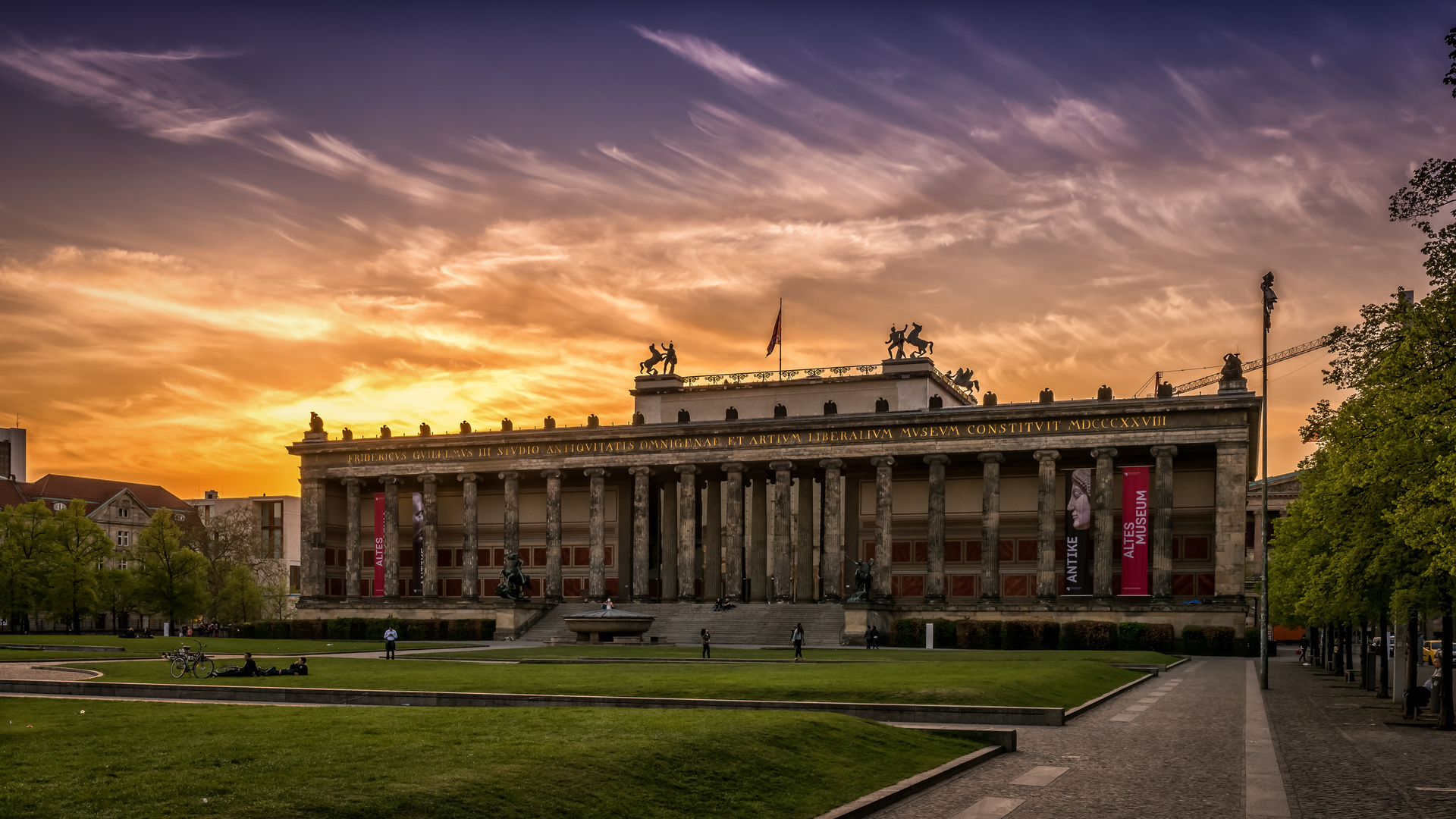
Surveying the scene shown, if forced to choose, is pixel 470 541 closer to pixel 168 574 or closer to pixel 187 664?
pixel 168 574

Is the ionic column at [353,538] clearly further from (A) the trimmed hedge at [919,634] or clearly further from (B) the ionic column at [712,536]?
(A) the trimmed hedge at [919,634]

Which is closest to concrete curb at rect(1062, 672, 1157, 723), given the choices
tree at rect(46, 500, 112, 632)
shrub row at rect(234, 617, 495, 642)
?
shrub row at rect(234, 617, 495, 642)

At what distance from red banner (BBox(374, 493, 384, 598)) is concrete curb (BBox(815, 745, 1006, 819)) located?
8625 cm

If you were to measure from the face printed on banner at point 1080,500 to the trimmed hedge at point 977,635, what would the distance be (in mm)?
9468

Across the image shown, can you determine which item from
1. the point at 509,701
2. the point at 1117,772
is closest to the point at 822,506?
the point at 509,701

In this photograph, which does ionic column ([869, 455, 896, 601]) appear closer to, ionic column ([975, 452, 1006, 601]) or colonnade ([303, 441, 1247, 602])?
colonnade ([303, 441, 1247, 602])

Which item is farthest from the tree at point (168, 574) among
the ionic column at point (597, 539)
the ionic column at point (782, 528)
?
the ionic column at point (782, 528)

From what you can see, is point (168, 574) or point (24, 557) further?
point (168, 574)

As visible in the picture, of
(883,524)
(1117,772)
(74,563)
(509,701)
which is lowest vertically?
(74,563)

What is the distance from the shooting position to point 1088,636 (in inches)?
3073

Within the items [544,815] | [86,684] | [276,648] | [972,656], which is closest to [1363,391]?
[544,815]

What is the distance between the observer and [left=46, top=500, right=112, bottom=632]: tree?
10675 centimetres

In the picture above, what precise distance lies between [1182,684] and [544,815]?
130 feet

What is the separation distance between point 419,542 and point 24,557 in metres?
34.1
